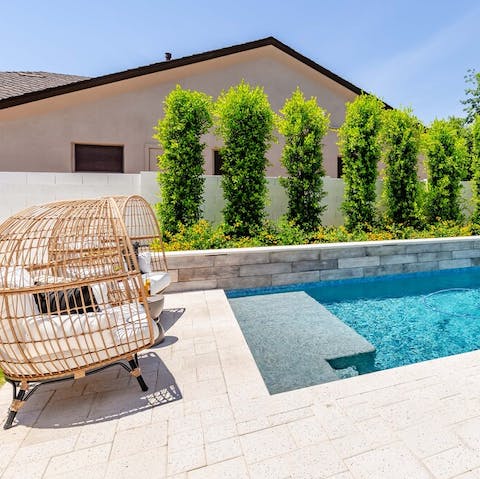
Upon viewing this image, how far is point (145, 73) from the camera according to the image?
9.92 m

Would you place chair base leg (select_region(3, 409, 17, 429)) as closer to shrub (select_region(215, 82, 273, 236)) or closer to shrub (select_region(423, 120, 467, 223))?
shrub (select_region(215, 82, 273, 236))

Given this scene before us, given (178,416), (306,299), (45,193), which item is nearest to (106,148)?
(45,193)

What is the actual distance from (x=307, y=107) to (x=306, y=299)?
558 centimetres

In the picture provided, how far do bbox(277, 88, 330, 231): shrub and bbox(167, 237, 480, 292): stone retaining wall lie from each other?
180cm

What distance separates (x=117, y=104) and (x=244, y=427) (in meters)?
11.0

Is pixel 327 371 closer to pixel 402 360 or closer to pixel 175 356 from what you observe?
pixel 402 360

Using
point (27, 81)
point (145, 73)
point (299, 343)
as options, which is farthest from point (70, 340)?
point (27, 81)

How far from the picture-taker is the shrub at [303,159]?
8.13 m

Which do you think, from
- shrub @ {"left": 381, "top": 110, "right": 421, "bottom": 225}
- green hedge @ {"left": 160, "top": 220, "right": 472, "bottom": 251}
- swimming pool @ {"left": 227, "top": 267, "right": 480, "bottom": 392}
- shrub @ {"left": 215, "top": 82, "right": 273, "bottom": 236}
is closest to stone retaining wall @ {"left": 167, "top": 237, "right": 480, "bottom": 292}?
swimming pool @ {"left": 227, "top": 267, "right": 480, "bottom": 392}

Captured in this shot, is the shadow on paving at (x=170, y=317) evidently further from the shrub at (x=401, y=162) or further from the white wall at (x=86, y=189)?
the shrub at (x=401, y=162)

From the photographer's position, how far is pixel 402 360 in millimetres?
3701

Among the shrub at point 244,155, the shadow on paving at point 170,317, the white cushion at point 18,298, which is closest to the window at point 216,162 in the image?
the shrub at point 244,155

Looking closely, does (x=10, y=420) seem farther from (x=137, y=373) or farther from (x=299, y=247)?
(x=299, y=247)

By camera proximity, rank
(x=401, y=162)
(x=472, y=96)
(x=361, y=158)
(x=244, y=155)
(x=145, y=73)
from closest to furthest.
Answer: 1. (x=244, y=155)
2. (x=361, y=158)
3. (x=401, y=162)
4. (x=145, y=73)
5. (x=472, y=96)
